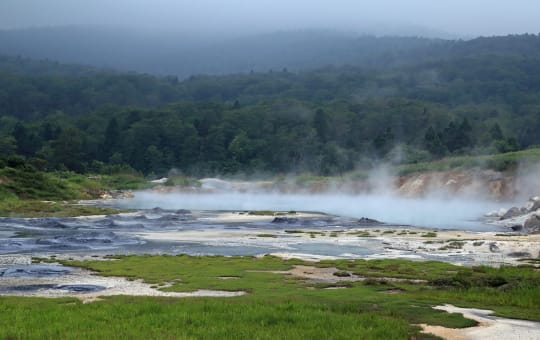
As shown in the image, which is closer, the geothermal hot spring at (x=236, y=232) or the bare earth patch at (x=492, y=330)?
the bare earth patch at (x=492, y=330)

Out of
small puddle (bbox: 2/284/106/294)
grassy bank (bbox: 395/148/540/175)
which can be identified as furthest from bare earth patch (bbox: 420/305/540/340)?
grassy bank (bbox: 395/148/540/175)

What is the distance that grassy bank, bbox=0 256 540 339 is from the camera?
17.9 metres

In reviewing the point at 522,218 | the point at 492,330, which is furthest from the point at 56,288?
the point at 522,218

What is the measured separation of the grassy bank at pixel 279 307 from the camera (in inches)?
703

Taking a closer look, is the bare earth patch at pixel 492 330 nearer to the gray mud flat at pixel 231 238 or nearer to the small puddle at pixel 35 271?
the gray mud flat at pixel 231 238

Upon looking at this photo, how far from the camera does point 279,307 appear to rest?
20.8 metres

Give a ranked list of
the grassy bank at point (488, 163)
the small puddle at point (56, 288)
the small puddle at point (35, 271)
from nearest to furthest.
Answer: the small puddle at point (56, 288)
the small puddle at point (35, 271)
the grassy bank at point (488, 163)

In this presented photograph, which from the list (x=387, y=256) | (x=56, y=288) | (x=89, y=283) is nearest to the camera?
(x=56, y=288)

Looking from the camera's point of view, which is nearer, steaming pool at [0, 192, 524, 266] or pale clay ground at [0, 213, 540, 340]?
pale clay ground at [0, 213, 540, 340]

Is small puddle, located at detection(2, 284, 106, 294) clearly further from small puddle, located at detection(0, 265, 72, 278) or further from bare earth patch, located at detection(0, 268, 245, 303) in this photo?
small puddle, located at detection(0, 265, 72, 278)

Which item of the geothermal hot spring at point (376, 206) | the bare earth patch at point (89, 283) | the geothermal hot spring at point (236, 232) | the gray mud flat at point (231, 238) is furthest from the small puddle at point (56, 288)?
the geothermal hot spring at point (376, 206)

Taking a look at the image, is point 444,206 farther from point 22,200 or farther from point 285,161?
point 285,161

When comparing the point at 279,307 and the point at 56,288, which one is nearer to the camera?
the point at 279,307

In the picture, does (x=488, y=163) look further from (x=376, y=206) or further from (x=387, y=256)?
(x=387, y=256)
